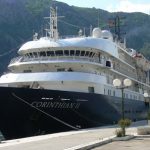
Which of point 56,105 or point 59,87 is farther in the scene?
point 59,87

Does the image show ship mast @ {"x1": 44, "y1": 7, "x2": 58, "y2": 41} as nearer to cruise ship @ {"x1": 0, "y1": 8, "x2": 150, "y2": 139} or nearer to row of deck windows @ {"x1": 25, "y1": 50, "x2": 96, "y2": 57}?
cruise ship @ {"x1": 0, "y1": 8, "x2": 150, "y2": 139}

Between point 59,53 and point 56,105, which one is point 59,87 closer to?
point 56,105

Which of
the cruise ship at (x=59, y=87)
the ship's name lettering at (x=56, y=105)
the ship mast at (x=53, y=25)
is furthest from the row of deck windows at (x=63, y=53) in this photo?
the ship's name lettering at (x=56, y=105)

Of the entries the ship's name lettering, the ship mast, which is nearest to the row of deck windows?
the ship mast

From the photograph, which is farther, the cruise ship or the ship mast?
the ship mast

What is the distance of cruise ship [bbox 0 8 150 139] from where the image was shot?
27.3m

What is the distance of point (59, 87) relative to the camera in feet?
104

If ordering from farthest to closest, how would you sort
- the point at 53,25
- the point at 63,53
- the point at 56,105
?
the point at 53,25
the point at 63,53
the point at 56,105

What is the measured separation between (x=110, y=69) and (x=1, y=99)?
43.3 ft

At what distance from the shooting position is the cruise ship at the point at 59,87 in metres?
27.3

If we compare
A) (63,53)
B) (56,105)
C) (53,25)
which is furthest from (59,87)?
(53,25)

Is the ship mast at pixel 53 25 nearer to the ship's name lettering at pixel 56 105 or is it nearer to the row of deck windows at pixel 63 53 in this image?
the row of deck windows at pixel 63 53

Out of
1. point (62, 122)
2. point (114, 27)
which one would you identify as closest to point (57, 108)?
point (62, 122)

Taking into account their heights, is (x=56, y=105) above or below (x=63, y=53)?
below
